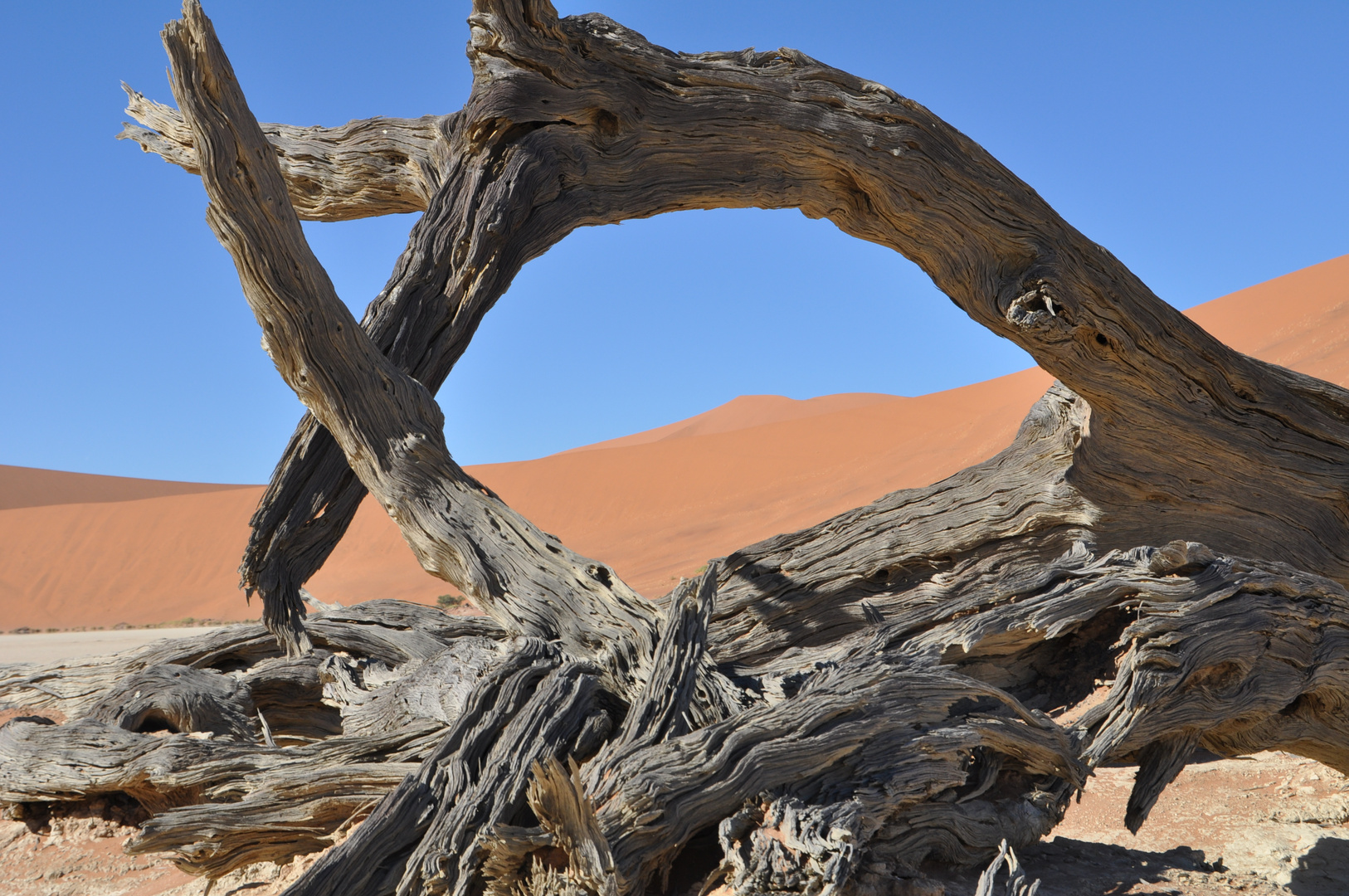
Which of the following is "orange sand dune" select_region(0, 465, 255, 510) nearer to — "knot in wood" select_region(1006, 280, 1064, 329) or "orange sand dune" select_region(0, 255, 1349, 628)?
"orange sand dune" select_region(0, 255, 1349, 628)

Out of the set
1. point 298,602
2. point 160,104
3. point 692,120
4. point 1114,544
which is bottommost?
point 1114,544

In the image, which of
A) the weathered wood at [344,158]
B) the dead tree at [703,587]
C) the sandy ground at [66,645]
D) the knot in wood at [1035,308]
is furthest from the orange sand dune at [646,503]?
the knot in wood at [1035,308]

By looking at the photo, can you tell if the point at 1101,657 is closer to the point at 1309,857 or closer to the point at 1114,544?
the point at 1309,857

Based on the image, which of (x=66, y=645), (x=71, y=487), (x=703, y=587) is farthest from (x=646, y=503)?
(x=71, y=487)

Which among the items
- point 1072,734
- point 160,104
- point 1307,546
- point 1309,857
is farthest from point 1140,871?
point 160,104

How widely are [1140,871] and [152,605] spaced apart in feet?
124

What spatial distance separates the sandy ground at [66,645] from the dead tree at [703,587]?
825 centimetres

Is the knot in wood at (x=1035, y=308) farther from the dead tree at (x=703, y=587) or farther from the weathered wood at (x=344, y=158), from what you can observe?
the weathered wood at (x=344, y=158)

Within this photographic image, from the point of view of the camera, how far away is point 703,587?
3023mm

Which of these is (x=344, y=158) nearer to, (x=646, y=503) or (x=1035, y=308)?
(x=1035, y=308)

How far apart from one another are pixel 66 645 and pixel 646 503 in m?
26.4

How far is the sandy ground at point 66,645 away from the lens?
1263 centimetres

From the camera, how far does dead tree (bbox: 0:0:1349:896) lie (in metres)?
2.59

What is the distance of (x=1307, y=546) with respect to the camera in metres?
4.98
